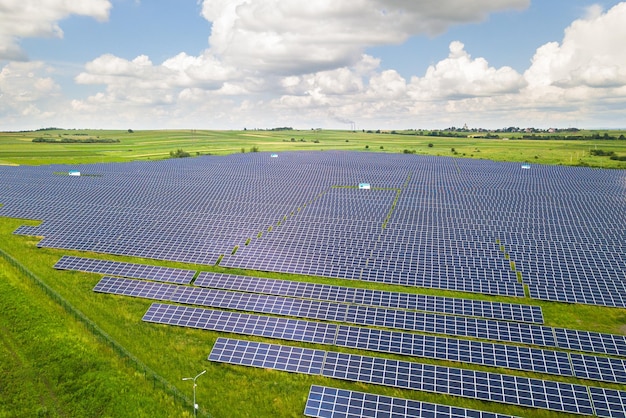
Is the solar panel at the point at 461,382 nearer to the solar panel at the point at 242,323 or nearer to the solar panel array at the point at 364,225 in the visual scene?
the solar panel at the point at 242,323

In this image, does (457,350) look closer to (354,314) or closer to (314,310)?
(354,314)

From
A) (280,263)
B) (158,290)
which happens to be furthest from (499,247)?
(158,290)

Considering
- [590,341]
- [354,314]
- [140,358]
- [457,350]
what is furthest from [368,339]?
[140,358]

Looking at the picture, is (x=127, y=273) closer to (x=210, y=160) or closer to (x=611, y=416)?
(x=611, y=416)

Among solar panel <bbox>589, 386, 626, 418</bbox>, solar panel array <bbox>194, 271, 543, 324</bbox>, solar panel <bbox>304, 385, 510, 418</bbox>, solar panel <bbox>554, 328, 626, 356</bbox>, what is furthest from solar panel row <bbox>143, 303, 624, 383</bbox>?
solar panel <bbox>304, 385, 510, 418</bbox>

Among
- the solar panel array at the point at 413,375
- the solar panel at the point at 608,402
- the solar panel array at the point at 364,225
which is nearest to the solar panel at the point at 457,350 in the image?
the solar panel array at the point at 413,375
